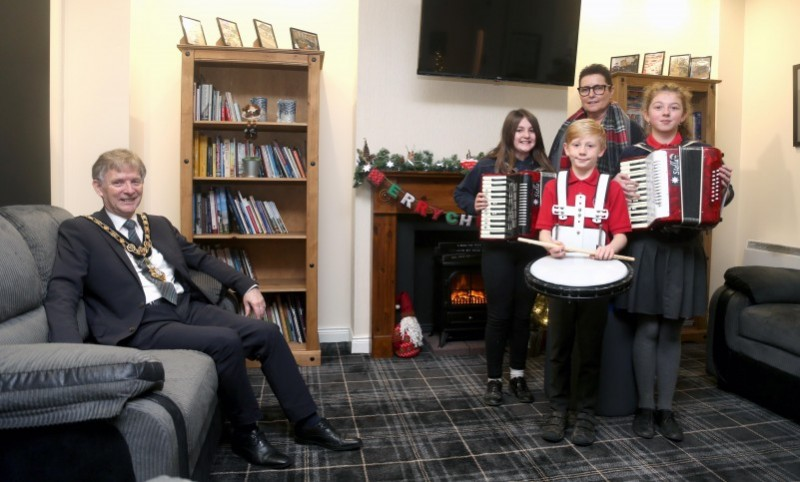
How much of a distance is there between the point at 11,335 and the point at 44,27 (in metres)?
1.58

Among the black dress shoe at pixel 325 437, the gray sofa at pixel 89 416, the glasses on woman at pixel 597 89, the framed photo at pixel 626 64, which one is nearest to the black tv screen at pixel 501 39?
the framed photo at pixel 626 64

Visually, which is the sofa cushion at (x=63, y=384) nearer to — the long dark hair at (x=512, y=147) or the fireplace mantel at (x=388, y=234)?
the long dark hair at (x=512, y=147)

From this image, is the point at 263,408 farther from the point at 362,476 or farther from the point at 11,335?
the point at 11,335

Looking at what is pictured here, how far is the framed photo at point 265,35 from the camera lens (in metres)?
3.48

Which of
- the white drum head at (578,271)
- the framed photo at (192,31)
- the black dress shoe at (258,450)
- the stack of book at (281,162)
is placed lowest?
the black dress shoe at (258,450)

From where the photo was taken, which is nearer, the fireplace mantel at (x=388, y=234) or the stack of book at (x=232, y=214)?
the stack of book at (x=232, y=214)

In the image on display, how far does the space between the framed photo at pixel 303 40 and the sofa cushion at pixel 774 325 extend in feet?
9.28

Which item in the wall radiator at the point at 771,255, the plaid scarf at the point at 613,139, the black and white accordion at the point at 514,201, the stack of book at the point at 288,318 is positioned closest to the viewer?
the black and white accordion at the point at 514,201

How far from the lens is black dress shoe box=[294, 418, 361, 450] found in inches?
90.7

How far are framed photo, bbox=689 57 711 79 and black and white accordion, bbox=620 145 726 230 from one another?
7.25ft

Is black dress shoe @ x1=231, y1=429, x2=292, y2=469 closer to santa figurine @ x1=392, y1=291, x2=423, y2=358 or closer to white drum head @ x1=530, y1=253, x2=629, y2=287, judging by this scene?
white drum head @ x1=530, y1=253, x2=629, y2=287

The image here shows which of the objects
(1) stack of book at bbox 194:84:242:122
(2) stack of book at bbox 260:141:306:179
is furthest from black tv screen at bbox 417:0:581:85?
(1) stack of book at bbox 194:84:242:122

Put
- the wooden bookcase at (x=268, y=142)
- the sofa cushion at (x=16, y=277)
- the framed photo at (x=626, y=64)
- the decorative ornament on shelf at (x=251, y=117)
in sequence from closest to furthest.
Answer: the sofa cushion at (x=16, y=277) → the wooden bookcase at (x=268, y=142) → the decorative ornament on shelf at (x=251, y=117) → the framed photo at (x=626, y=64)

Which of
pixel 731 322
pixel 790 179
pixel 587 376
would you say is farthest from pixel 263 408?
pixel 790 179
